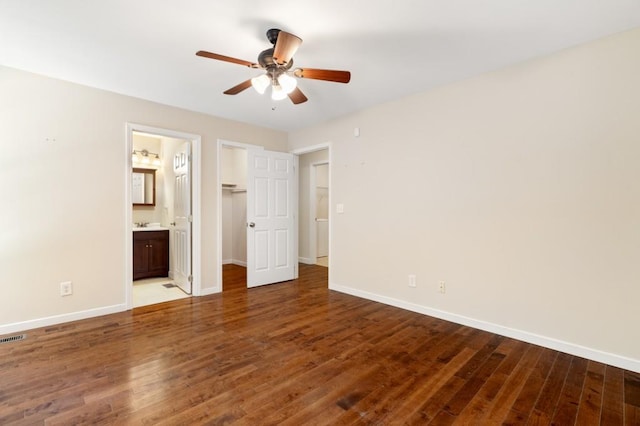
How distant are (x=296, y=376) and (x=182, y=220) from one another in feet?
10.0

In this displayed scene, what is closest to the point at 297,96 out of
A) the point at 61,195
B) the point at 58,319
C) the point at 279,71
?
the point at 279,71

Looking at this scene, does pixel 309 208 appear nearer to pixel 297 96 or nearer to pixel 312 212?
pixel 312 212

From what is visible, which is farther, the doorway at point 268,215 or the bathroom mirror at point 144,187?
the bathroom mirror at point 144,187

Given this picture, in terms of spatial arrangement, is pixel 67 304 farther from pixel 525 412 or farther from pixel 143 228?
pixel 525 412

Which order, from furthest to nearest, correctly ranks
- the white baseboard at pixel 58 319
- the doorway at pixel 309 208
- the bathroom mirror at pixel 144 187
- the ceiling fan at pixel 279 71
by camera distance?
the doorway at pixel 309 208, the bathroom mirror at pixel 144 187, the white baseboard at pixel 58 319, the ceiling fan at pixel 279 71

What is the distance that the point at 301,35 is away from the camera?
7.39 feet

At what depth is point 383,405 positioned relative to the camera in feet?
5.87

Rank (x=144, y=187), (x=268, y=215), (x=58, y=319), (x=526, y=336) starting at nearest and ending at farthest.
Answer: (x=526, y=336), (x=58, y=319), (x=268, y=215), (x=144, y=187)

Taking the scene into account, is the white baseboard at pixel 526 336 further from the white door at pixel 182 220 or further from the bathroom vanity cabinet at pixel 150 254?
the bathroom vanity cabinet at pixel 150 254

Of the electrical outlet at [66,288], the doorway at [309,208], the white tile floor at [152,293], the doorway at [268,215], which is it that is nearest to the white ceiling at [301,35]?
the doorway at [268,215]

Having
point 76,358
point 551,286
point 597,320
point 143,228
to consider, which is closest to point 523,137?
point 551,286

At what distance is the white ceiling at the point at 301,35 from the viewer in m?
1.96

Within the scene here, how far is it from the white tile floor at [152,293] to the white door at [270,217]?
1029mm

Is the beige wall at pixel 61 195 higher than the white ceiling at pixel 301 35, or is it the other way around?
the white ceiling at pixel 301 35
